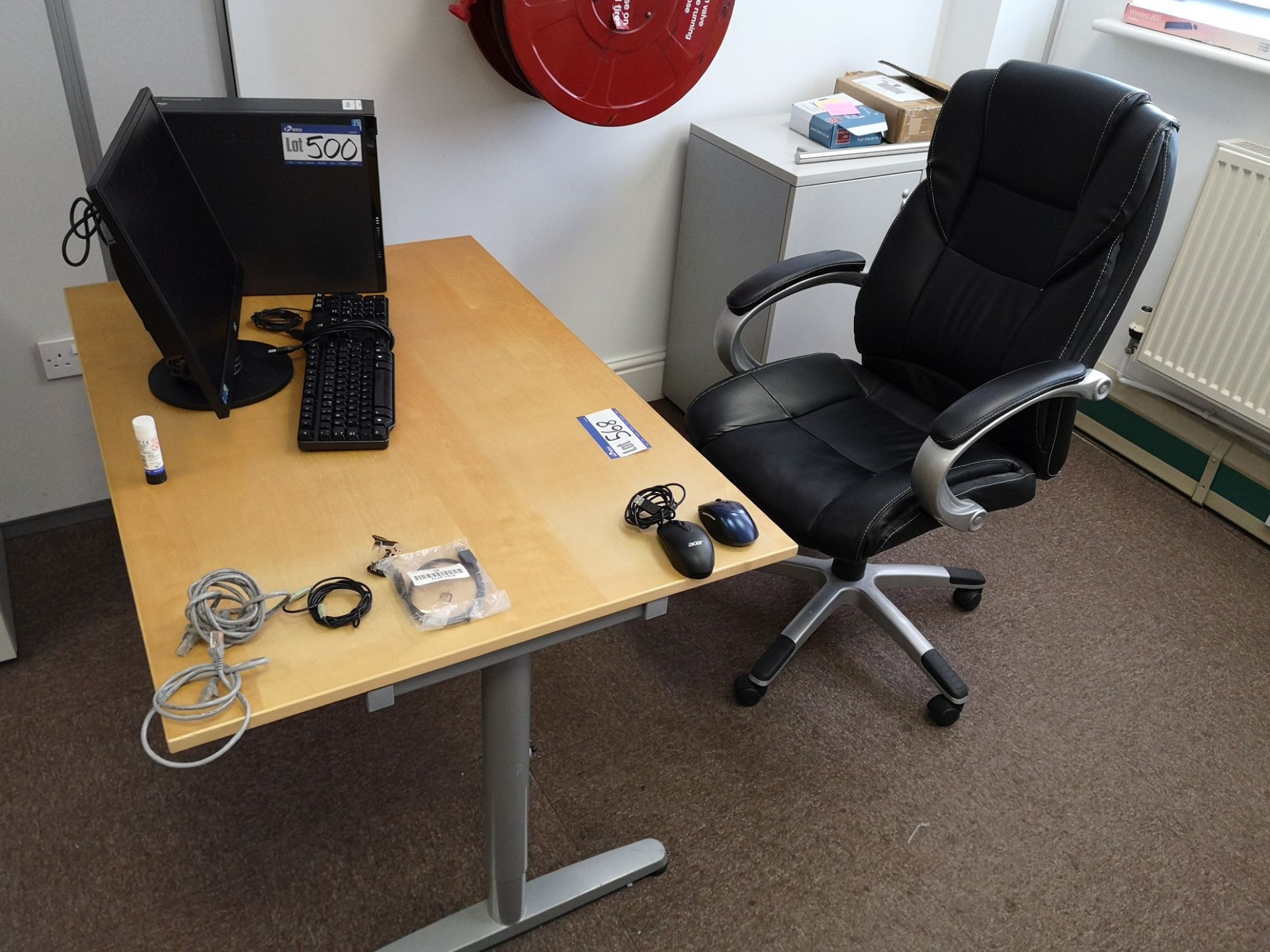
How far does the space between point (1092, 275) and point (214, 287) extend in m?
1.48

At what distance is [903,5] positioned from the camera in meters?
2.85

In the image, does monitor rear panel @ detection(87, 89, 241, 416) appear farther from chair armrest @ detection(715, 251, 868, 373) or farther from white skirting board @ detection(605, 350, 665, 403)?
white skirting board @ detection(605, 350, 665, 403)

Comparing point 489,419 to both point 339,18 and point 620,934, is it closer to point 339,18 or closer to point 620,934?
point 620,934

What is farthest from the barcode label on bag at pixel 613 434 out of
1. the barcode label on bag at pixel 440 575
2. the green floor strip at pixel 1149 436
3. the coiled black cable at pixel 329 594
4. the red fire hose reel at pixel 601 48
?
the green floor strip at pixel 1149 436

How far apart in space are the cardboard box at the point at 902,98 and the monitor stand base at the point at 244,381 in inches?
65.5

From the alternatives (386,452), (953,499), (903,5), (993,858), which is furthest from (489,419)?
(903,5)

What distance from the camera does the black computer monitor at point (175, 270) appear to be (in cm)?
127

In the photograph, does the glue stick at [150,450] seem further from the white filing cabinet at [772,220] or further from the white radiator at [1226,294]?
the white radiator at [1226,294]

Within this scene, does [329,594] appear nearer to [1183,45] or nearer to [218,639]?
[218,639]

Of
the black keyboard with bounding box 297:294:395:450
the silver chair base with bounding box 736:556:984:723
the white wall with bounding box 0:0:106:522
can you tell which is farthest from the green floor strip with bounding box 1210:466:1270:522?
the white wall with bounding box 0:0:106:522

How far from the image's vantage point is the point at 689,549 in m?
1.32

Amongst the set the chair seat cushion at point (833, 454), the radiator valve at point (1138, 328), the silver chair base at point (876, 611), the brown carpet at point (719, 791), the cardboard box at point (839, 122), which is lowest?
the brown carpet at point (719, 791)

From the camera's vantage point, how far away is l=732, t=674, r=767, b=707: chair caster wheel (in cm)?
212

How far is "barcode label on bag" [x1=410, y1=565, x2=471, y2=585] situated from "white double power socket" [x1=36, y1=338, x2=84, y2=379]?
134 cm
